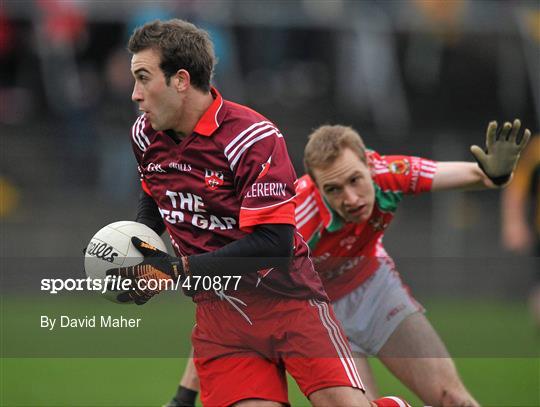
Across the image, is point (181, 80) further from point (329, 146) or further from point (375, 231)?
point (375, 231)

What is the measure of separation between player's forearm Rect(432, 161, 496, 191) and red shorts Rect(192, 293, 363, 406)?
131cm

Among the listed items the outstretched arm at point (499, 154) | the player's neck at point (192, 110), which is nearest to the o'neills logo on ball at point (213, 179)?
the player's neck at point (192, 110)

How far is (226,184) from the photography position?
4980 millimetres

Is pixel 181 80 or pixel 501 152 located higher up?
pixel 181 80

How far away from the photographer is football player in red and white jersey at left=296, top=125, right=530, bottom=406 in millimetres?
5832

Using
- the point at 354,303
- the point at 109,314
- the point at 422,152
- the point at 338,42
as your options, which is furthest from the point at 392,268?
the point at 338,42

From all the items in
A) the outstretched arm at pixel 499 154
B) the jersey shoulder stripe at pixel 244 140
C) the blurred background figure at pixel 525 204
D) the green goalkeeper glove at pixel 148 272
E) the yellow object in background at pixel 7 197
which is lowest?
the yellow object in background at pixel 7 197

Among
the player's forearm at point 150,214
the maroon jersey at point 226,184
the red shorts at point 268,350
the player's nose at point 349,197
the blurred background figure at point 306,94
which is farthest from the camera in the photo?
the blurred background figure at point 306,94

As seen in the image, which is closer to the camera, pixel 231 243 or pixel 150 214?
pixel 231 243

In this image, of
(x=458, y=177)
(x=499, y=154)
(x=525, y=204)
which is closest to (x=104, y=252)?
(x=458, y=177)

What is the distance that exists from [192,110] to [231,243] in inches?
27.5

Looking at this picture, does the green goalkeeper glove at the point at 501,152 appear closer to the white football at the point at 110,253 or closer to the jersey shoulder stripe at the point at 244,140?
the jersey shoulder stripe at the point at 244,140

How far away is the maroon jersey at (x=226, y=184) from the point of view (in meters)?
4.84

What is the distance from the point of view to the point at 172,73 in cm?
500
